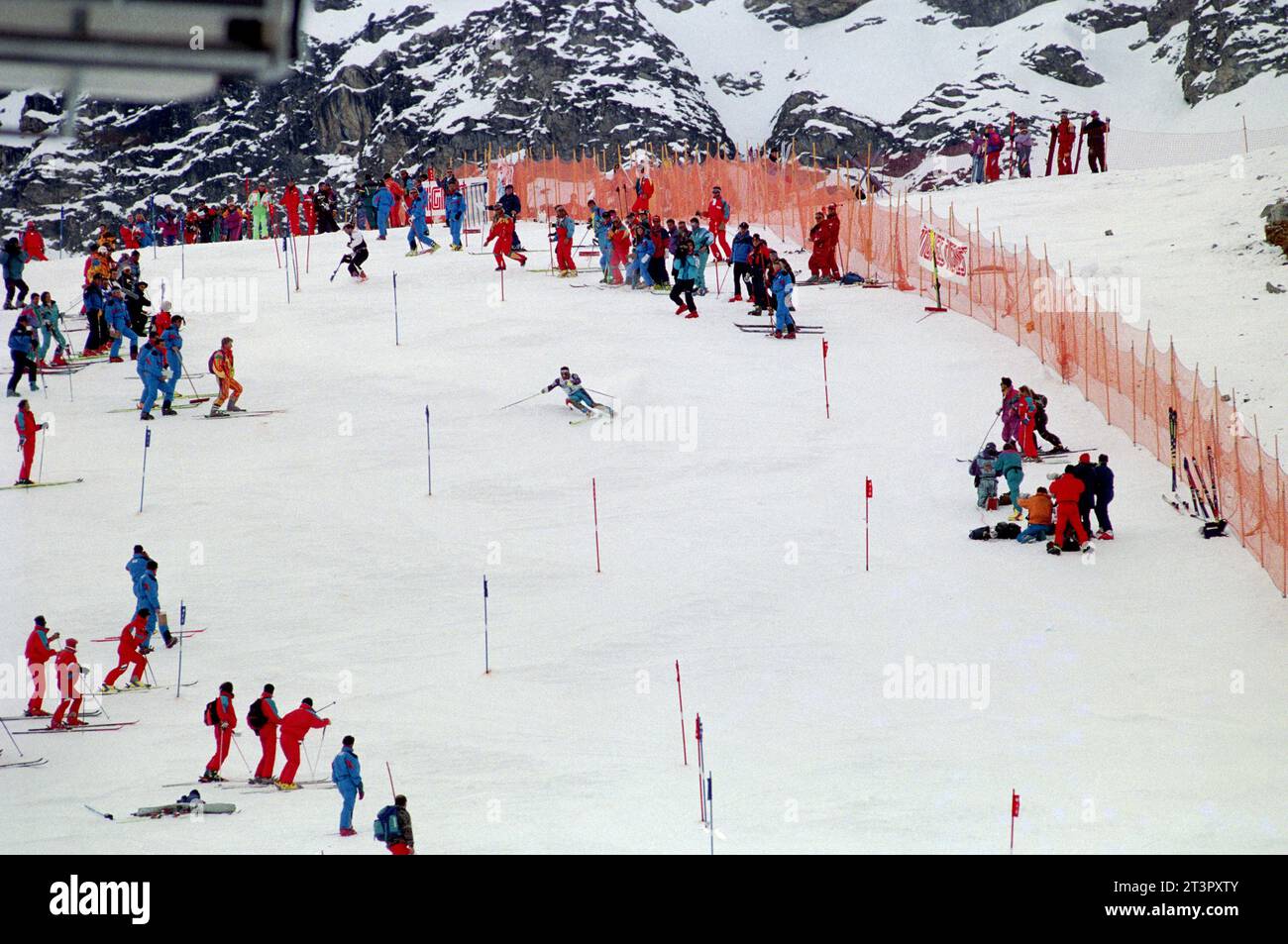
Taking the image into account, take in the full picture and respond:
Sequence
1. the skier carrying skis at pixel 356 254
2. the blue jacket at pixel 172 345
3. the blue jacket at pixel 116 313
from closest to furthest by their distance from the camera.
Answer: the blue jacket at pixel 172 345 → the blue jacket at pixel 116 313 → the skier carrying skis at pixel 356 254

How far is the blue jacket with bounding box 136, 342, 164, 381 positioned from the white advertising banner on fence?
12.7 metres

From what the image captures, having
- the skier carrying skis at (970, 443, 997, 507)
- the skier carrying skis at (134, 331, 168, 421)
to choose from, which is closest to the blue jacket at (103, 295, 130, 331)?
the skier carrying skis at (134, 331, 168, 421)

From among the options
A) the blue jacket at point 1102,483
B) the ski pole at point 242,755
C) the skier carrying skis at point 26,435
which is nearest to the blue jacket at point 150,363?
the skier carrying skis at point 26,435

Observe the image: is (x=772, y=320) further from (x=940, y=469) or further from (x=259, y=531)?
(x=259, y=531)

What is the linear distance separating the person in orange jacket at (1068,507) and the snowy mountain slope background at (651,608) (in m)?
0.34

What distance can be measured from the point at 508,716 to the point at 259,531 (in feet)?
20.3

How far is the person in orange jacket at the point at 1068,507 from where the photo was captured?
1683 cm

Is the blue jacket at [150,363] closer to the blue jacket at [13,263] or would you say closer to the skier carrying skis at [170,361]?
the skier carrying skis at [170,361]

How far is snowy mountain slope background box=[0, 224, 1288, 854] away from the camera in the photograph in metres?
11.7

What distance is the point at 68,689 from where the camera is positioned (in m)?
14.2

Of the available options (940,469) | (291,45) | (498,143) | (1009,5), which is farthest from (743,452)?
(1009,5)

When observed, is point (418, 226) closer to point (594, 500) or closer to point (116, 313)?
point (116, 313)

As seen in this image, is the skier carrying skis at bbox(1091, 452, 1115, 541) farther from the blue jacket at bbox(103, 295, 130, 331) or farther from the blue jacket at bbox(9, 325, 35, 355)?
the blue jacket at bbox(103, 295, 130, 331)

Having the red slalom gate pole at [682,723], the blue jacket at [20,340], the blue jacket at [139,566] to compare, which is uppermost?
the blue jacket at [20,340]
